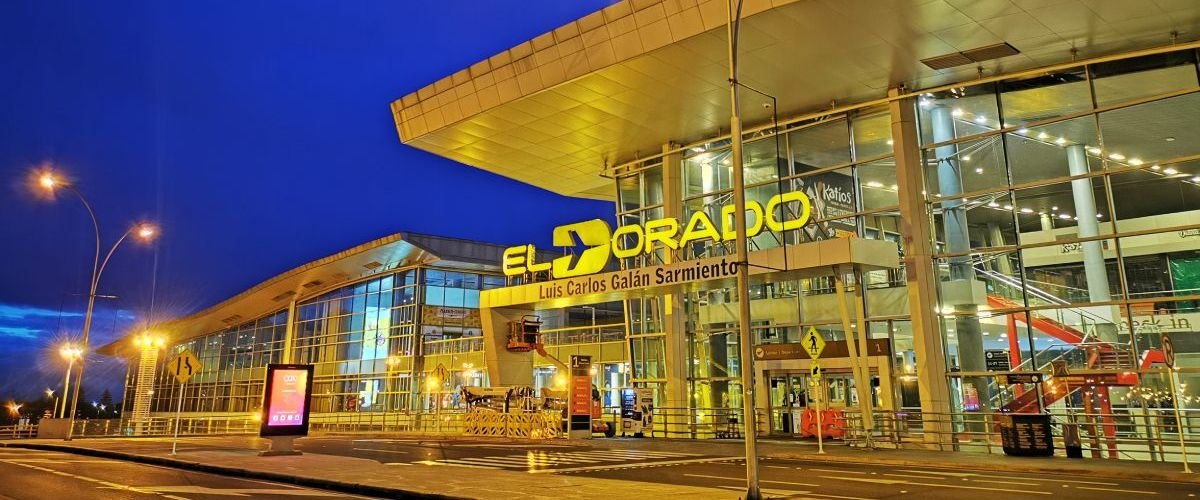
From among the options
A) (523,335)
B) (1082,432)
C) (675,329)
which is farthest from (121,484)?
(1082,432)

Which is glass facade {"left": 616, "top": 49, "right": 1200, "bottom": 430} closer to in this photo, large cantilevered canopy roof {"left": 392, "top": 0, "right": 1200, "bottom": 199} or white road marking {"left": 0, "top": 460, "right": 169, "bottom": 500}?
large cantilevered canopy roof {"left": 392, "top": 0, "right": 1200, "bottom": 199}

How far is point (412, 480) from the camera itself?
13.0 metres

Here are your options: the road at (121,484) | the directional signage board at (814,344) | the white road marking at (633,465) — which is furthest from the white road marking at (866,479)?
the road at (121,484)

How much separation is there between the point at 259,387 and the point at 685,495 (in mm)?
56804

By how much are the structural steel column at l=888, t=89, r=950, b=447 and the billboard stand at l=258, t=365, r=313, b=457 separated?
57.9 feet

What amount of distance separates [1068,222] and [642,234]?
13245 mm

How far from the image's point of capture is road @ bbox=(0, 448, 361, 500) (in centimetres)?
1152

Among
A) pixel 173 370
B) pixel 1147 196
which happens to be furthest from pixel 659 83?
pixel 173 370

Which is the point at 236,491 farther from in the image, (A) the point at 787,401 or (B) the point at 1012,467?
(A) the point at 787,401

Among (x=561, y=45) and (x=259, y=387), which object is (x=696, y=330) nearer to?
(x=561, y=45)

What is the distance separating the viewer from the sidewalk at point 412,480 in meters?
11.0

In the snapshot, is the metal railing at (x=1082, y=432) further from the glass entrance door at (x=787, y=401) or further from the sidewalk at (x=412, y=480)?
the sidewalk at (x=412, y=480)

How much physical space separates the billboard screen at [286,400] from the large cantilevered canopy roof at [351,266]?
25409 mm

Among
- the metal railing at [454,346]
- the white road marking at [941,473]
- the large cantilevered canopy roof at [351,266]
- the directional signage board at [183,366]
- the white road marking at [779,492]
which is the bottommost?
the white road marking at [941,473]
